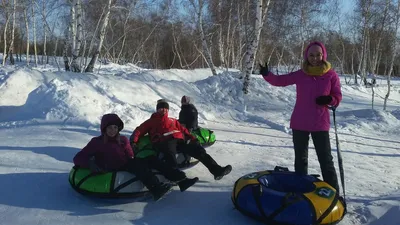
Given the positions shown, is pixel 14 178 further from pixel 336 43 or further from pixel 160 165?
pixel 336 43

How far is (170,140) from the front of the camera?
466 centimetres

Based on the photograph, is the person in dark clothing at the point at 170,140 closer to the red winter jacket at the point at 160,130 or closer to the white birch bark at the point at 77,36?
the red winter jacket at the point at 160,130

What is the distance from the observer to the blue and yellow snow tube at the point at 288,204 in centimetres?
305

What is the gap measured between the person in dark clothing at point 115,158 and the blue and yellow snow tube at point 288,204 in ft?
2.21

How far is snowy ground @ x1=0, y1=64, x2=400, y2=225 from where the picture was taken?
138 inches

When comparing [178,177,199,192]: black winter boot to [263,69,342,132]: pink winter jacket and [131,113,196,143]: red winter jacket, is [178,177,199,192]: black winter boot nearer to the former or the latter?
[131,113,196,143]: red winter jacket

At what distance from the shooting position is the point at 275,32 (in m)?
21.8

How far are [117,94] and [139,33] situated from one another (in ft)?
81.9

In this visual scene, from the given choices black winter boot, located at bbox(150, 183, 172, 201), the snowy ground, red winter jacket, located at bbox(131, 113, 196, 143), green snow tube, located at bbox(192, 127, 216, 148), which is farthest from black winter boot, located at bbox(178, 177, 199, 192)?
green snow tube, located at bbox(192, 127, 216, 148)

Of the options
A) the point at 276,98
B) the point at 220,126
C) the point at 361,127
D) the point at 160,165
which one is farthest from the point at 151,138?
the point at 276,98

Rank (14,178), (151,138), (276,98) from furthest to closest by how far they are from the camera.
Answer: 1. (276,98)
2. (151,138)
3. (14,178)

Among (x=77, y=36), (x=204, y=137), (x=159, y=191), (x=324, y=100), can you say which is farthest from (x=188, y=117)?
(x=77, y=36)

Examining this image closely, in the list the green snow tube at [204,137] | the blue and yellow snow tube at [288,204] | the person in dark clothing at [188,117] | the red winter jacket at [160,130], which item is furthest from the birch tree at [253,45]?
the blue and yellow snow tube at [288,204]

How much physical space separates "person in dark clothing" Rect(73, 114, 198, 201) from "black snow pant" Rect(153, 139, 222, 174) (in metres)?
0.40
